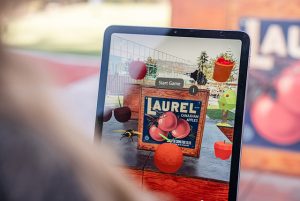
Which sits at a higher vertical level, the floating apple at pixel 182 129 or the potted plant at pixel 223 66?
the potted plant at pixel 223 66

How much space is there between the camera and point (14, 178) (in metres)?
0.44

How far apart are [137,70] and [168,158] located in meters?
0.13

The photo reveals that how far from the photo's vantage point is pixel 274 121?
215 centimetres

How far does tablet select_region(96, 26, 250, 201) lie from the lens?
671 mm

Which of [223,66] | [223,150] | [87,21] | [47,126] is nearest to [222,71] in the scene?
[223,66]

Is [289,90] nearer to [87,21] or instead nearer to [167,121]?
[87,21]

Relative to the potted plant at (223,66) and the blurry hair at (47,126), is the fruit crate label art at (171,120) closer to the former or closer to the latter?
the potted plant at (223,66)

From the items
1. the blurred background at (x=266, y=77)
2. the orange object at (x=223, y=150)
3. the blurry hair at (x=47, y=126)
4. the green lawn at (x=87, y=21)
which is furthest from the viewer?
the blurred background at (x=266, y=77)

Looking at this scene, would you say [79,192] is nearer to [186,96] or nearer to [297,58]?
[186,96]

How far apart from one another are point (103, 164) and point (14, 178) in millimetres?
81

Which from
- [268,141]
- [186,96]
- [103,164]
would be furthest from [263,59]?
[103,164]

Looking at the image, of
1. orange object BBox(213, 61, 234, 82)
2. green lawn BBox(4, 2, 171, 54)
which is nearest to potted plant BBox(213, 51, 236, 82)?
orange object BBox(213, 61, 234, 82)

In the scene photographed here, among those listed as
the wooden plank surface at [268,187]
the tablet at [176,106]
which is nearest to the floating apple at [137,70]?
the tablet at [176,106]

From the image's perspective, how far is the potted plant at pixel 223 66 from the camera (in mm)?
675
